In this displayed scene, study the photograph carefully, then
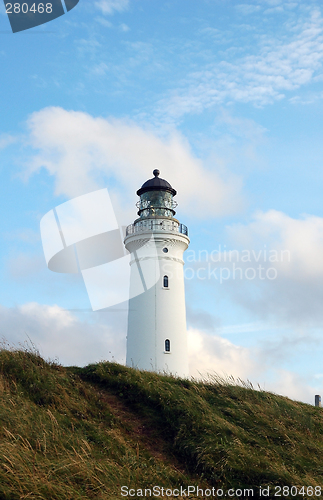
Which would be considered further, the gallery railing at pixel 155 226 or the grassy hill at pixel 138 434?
the gallery railing at pixel 155 226

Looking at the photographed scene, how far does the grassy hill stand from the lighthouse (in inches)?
334

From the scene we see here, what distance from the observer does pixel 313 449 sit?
8836 mm

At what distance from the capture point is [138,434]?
897 cm

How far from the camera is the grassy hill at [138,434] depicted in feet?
20.2

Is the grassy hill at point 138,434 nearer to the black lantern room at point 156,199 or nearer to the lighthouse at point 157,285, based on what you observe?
the lighthouse at point 157,285

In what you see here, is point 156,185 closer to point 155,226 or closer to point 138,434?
point 155,226

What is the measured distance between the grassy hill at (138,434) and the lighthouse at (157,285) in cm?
849

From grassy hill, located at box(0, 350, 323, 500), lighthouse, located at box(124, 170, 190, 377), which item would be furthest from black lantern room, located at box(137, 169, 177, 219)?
grassy hill, located at box(0, 350, 323, 500)

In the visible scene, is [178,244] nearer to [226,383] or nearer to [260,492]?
[226,383]

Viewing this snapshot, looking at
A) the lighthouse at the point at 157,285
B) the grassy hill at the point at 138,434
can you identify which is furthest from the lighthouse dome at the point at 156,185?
the grassy hill at the point at 138,434

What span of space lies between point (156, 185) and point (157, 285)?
5339mm

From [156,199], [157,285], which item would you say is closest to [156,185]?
[156,199]

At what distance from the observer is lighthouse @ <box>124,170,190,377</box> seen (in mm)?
20375

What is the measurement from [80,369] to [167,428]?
12.4 feet
